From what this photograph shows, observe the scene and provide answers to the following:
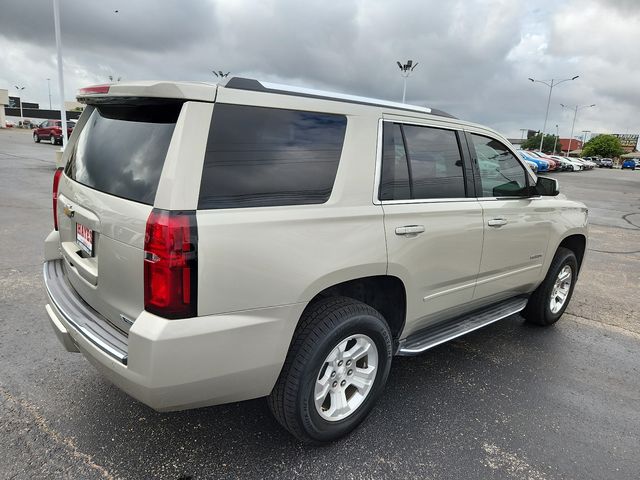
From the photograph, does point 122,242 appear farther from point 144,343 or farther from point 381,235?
point 381,235

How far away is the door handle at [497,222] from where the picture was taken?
3.44 metres

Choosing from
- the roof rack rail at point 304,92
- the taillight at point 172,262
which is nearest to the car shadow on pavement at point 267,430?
the taillight at point 172,262

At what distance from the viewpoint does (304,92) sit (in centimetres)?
246

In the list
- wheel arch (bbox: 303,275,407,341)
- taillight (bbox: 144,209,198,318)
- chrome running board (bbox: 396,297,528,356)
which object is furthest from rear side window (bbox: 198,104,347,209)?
chrome running board (bbox: 396,297,528,356)

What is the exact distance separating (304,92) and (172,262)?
1148mm

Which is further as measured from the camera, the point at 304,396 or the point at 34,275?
the point at 34,275

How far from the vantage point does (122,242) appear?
2146mm

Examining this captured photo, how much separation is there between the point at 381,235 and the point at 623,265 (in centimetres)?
649

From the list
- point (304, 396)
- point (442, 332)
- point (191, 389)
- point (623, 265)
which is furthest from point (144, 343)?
point (623, 265)

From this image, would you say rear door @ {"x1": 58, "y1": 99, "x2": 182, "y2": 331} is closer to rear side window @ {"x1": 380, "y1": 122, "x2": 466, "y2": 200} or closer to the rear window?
the rear window

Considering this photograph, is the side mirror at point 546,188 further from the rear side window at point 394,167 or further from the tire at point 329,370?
→ the tire at point 329,370

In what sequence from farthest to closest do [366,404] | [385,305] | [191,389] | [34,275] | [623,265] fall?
[623,265]
[34,275]
[385,305]
[366,404]
[191,389]

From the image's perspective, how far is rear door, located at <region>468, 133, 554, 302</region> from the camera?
138 inches

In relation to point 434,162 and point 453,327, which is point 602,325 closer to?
point 453,327
